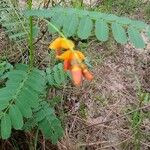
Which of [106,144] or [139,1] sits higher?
[139,1]

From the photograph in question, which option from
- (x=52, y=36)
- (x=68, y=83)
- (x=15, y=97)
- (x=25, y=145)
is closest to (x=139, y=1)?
(x=52, y=36)

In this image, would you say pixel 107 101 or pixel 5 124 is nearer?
pixel 5 124

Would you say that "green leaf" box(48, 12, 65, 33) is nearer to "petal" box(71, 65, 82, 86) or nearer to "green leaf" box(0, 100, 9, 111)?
"green leaf" box(0, 100, 9, 111)

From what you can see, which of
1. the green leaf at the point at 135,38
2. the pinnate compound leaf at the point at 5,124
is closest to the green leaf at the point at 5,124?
the pinnate compound leaf at the point at 5,124

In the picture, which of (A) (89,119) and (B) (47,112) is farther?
(A) (89,119)

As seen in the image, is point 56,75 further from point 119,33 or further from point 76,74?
point 76,74

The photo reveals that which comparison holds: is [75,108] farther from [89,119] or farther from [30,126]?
[30,126]

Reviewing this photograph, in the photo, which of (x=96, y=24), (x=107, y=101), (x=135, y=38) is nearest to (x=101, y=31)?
(x=96, y=24)
